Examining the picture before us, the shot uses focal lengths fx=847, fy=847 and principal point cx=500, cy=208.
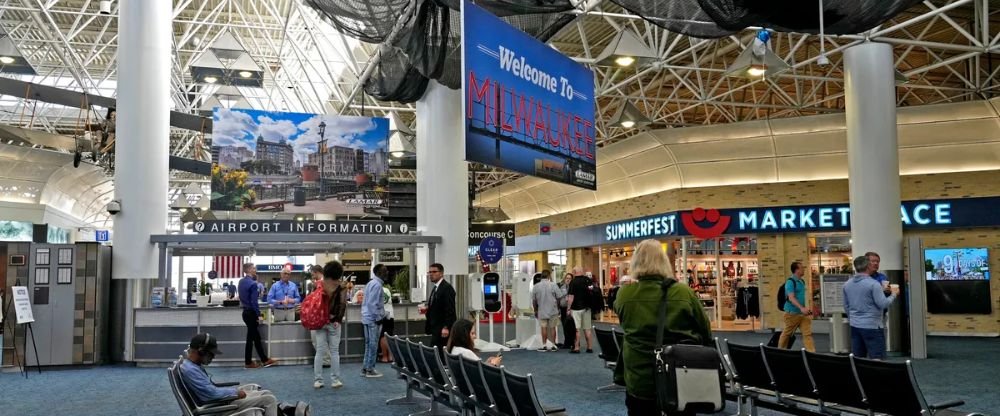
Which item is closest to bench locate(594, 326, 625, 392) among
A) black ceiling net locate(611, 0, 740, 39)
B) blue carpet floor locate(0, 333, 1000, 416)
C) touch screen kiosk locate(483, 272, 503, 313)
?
blue carpet floor locate(0, 333, 1000, 416)

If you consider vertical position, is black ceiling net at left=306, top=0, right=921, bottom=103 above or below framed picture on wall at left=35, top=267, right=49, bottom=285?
above

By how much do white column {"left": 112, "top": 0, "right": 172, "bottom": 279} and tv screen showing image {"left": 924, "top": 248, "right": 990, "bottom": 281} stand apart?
15218mm

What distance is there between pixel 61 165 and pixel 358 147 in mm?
23746

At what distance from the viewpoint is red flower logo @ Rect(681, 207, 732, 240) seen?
2092cm

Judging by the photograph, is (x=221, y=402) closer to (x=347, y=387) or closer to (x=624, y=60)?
(x=347, y=387)

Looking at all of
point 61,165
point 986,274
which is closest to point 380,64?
point 986,274

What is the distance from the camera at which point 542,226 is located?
2808 centimetres

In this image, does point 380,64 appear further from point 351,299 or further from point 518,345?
point 518,345

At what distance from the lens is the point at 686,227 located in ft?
69.6

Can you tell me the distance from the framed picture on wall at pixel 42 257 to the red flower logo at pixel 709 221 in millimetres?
14275

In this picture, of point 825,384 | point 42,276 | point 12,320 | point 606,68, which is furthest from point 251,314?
point 606,68

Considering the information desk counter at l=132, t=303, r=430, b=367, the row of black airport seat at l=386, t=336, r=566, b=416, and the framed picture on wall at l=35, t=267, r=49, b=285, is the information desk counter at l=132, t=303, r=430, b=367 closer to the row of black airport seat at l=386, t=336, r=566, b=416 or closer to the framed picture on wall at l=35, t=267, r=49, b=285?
the framed picture on wall at l=35, t=267, r=49, b=285

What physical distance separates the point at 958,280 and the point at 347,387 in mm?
14362

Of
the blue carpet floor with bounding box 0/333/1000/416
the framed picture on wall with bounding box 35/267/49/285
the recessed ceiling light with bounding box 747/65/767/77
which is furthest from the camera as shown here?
the framed picture on wall with bounding box 35/267/49/285
